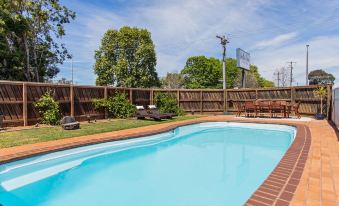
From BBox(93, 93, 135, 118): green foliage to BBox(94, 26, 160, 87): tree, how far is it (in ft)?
48.5

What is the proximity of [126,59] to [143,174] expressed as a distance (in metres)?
25.0

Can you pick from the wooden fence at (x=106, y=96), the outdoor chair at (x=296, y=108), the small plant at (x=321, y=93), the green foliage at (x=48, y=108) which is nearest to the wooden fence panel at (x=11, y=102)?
the wooden fence at (x=106, y=96)

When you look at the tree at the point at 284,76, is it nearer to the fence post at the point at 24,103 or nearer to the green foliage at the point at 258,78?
the green foliage at the point at 258,78

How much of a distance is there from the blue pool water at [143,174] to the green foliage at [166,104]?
697 cm

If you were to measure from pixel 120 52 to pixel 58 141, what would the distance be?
23740 mm

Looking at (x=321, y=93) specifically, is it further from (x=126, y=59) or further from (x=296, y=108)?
(x=126, y=59)

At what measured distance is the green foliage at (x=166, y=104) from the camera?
15.6 m

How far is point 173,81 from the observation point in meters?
54.9

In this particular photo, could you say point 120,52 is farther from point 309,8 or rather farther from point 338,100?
point 338,100

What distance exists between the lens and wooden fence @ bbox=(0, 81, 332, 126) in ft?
30.8

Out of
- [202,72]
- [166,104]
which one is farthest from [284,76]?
[166,104]

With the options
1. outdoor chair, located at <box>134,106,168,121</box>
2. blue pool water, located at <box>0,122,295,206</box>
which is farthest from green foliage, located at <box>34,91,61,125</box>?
blue pool water, located at <box>0,122,295,206</box>

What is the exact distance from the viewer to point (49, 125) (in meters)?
10.1

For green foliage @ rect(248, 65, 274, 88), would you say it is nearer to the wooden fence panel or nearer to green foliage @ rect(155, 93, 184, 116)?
green foliage @ rect(155, 93, 184, 116)
